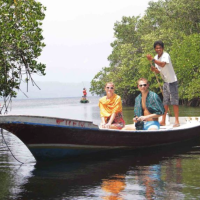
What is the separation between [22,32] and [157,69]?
159 inches

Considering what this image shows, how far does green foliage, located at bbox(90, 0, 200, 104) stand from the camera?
34156 mm

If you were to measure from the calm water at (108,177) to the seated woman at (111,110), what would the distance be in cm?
65

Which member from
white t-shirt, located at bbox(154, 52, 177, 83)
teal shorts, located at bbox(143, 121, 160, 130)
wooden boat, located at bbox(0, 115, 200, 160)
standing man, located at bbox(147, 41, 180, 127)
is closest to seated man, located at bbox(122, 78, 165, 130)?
teal shorts, located at bbox(143, 121, 160, 130)

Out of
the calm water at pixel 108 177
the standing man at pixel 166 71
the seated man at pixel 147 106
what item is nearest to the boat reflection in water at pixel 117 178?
the calm water at pixel 108 177

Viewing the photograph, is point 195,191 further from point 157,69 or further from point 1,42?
point 1,42

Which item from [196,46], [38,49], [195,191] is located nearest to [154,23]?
[196,46]

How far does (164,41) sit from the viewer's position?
127 feet

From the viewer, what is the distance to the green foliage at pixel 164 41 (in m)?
34.2

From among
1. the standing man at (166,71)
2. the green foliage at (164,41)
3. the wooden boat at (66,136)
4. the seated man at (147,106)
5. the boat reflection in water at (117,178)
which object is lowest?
the boat reflection in water at (117,178)

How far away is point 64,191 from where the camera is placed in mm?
6488

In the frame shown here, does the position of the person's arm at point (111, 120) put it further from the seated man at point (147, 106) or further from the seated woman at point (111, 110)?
the seated man at point (147, 106)

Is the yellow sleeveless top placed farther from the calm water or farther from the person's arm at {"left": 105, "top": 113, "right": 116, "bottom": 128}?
the calm water

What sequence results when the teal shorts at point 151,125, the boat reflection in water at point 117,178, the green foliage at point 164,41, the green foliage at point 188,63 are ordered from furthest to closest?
the green foliage at point 164,41
the green foliage at point 188,63
the teal shorts at point 151,125
the boat reflection in water at point 117,178

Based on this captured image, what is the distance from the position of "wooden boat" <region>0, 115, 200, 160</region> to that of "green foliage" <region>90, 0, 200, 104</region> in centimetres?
1652
